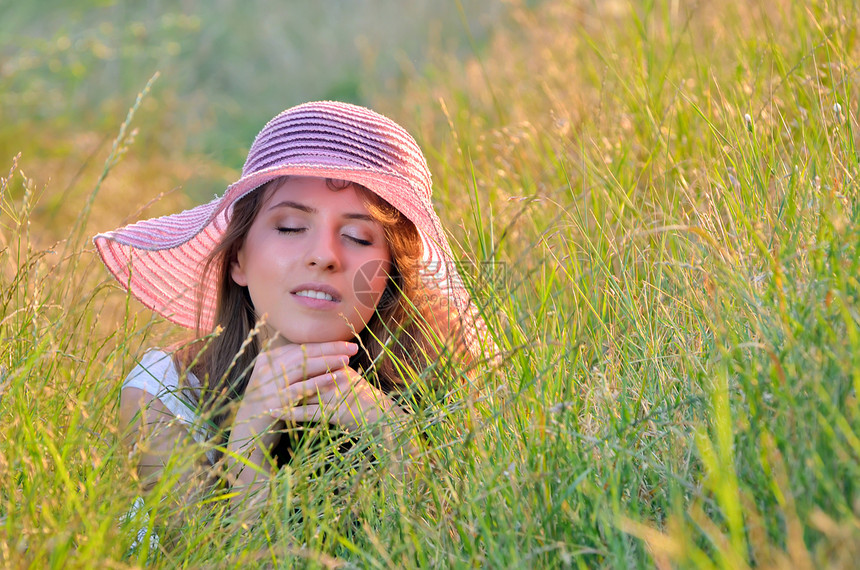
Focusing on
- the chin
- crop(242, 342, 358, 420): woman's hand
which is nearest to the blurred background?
the chin

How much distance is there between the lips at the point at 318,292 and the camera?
226 centimetres

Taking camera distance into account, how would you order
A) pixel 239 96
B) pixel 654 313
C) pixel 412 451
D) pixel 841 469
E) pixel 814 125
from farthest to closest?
pixel 239 96 → pixel 814 125 → pixel 654 313 → pixel 412 451 → pixel 841 469

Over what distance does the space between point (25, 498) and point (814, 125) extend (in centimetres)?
190

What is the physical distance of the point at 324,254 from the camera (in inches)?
88.4

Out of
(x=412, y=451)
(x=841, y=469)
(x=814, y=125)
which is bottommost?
(x=412, y=451)

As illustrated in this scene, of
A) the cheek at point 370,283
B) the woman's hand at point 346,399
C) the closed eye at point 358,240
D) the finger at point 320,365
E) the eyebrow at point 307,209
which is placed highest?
the eyebrow at point 307,209

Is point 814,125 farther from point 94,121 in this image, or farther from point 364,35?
point 364,35

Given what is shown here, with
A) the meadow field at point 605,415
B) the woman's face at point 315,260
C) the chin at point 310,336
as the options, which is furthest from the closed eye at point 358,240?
the meadow field at point 605,415

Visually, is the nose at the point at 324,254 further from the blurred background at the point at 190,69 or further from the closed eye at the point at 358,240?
the blurred background at the point at 190,69

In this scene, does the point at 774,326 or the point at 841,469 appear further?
the point at 774,326

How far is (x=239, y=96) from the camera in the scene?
31.3 feet

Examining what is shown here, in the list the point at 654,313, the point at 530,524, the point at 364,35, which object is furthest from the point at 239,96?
the point at 530,524

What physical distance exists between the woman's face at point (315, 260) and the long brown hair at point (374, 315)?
1.9 inches

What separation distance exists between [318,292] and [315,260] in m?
0.09
